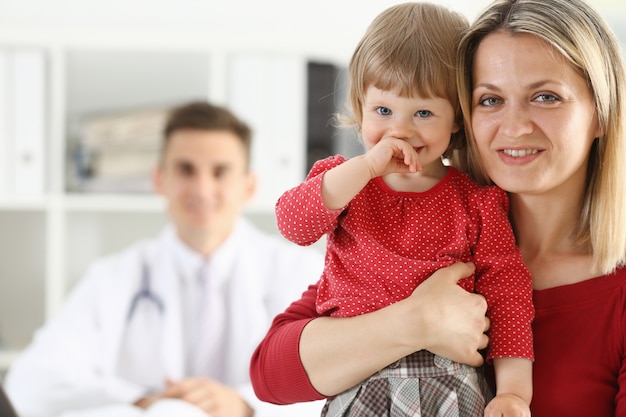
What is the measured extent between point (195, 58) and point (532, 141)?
2.73 m

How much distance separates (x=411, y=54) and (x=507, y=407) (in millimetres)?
493

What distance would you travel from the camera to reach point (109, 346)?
3.09 metres

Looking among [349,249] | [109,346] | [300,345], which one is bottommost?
[109,346]

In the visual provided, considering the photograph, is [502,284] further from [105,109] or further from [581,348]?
[105,109]

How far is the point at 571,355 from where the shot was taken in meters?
1.25

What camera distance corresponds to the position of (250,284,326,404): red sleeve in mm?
1280

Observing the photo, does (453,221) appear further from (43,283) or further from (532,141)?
(43,283)

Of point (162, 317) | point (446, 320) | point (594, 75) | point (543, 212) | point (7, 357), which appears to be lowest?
point (7, 357)

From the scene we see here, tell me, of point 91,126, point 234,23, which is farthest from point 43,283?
point 234,23

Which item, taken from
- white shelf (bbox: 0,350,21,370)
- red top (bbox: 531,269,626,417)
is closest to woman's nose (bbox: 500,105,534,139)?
red top (bbox: 531,269,626,417)

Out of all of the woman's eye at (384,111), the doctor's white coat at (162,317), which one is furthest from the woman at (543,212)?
the doctor's white coat at (162,317)

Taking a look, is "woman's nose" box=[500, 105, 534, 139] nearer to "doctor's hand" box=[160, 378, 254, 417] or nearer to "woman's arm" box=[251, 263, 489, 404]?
"woman's arm" box=[251, 263, 489, 404]

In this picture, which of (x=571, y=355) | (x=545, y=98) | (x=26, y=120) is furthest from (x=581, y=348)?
(x=26, y=120)

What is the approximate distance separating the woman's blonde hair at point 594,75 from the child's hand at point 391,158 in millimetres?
121
